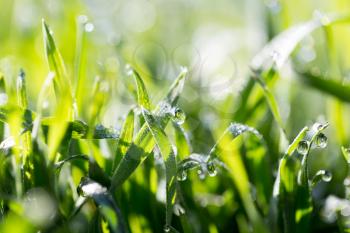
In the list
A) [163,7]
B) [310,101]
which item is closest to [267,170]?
[310,101]

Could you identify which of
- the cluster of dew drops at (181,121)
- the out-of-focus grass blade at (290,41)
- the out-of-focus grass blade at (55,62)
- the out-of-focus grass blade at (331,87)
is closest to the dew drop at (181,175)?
the cluster of dew drops at (181,121)

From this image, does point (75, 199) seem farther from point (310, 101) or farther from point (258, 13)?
point (258, 13)

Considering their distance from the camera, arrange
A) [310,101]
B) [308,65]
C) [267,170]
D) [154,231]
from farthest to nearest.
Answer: [308,65], [310,101], [267,170], [154,231]

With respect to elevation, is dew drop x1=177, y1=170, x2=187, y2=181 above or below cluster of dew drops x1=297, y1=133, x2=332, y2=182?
below

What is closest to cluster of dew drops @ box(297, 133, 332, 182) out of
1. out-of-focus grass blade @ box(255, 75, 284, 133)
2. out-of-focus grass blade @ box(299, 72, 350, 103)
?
out-of-focus grass blade @ box(255, 75, 284, 133)

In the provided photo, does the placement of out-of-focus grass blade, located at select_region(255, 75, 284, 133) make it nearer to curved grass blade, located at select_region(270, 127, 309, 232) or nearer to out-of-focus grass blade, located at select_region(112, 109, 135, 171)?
curved grass blade, located at select_region(270, 127, 309, 232)

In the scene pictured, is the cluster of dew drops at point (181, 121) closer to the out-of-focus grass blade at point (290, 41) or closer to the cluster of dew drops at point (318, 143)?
the cluster of dew drops at point (318, 143)
